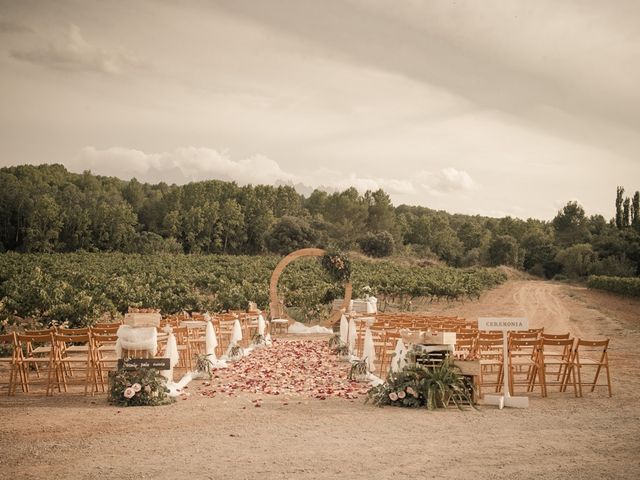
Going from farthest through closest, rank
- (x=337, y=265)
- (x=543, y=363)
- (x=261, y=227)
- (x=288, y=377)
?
1. (x=261, y=227)
2. (x=337, y=265)
3. (x=288, y=377)
4. (x=543, y=363)

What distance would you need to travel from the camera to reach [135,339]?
8.02 metres

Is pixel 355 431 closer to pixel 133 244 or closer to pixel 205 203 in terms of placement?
pixel 133 244

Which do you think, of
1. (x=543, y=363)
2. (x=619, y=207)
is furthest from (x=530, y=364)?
(x=619, y=207)

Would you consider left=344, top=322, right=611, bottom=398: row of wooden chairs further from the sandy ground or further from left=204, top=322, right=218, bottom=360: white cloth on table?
left=204, top=322, right=218, bottom=360: white cloth on table

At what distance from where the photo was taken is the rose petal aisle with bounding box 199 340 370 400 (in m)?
8.48

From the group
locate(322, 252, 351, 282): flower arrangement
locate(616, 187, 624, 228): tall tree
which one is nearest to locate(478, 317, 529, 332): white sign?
locate(322, 252, 351, 282): flower arrangement

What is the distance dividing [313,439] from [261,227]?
217 ft

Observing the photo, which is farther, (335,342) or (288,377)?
(335,342)

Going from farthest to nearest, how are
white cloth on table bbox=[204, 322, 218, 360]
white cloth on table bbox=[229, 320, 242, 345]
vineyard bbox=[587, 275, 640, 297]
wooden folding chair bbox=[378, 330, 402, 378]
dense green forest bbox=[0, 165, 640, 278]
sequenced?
dense green forest bbox=[0, 165, 640, 278] → vineyard bbox=[587, 275, 640, 297] → white cloth on table bbox=[229, 320, 242, 345] → white cloth on table bbox=[204, 322, 218, 360] → wooden folding chair bbox=[378, 330, 402, 378]

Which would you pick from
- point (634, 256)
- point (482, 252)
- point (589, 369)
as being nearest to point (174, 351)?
point (589, 369)

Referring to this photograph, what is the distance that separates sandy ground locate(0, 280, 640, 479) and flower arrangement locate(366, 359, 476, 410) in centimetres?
22

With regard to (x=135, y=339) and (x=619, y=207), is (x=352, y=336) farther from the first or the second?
(x=619, y=207)


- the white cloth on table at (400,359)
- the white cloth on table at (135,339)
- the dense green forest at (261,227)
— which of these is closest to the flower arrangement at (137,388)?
the white cloth on table at (135,339)

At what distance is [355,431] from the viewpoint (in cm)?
624
